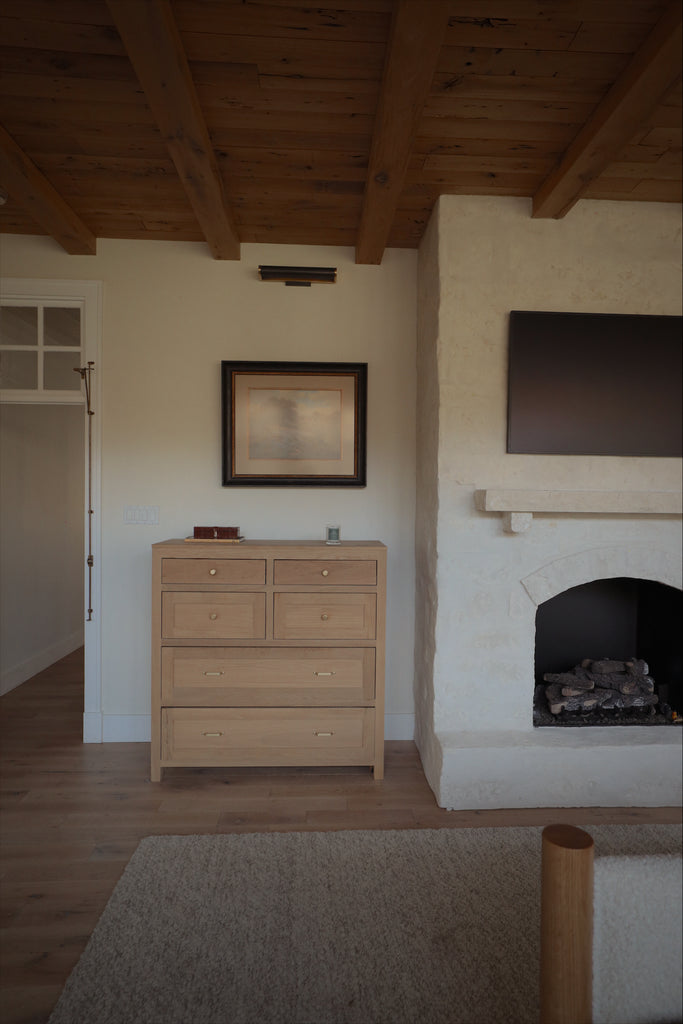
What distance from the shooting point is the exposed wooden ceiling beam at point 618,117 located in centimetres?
173

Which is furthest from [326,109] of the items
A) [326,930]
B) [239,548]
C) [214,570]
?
[326,930]

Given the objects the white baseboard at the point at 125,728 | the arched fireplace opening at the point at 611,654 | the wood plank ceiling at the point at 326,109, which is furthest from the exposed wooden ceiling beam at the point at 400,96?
the white baseboard at the point at 125,728

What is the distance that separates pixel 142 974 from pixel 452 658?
1658 mm

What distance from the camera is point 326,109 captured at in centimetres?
213

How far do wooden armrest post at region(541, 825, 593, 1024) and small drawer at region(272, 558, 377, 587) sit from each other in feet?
6.51

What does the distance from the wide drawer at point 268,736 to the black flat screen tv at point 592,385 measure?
155 cm

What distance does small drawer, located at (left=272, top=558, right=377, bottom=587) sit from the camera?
2.78m

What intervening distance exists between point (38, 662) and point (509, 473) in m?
3.83

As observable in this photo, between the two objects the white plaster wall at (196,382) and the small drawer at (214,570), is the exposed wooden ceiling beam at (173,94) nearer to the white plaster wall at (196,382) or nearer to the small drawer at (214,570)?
the white plaster wall at (196,382)

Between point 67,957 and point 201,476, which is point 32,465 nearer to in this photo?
point 201,476

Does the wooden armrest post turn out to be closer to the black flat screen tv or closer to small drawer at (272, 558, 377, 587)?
small drawer at (272, 558, 377, 587)

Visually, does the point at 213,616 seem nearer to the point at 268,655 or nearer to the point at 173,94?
the point at 268,655

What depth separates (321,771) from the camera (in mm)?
2875

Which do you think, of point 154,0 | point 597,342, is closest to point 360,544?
point 597,342
